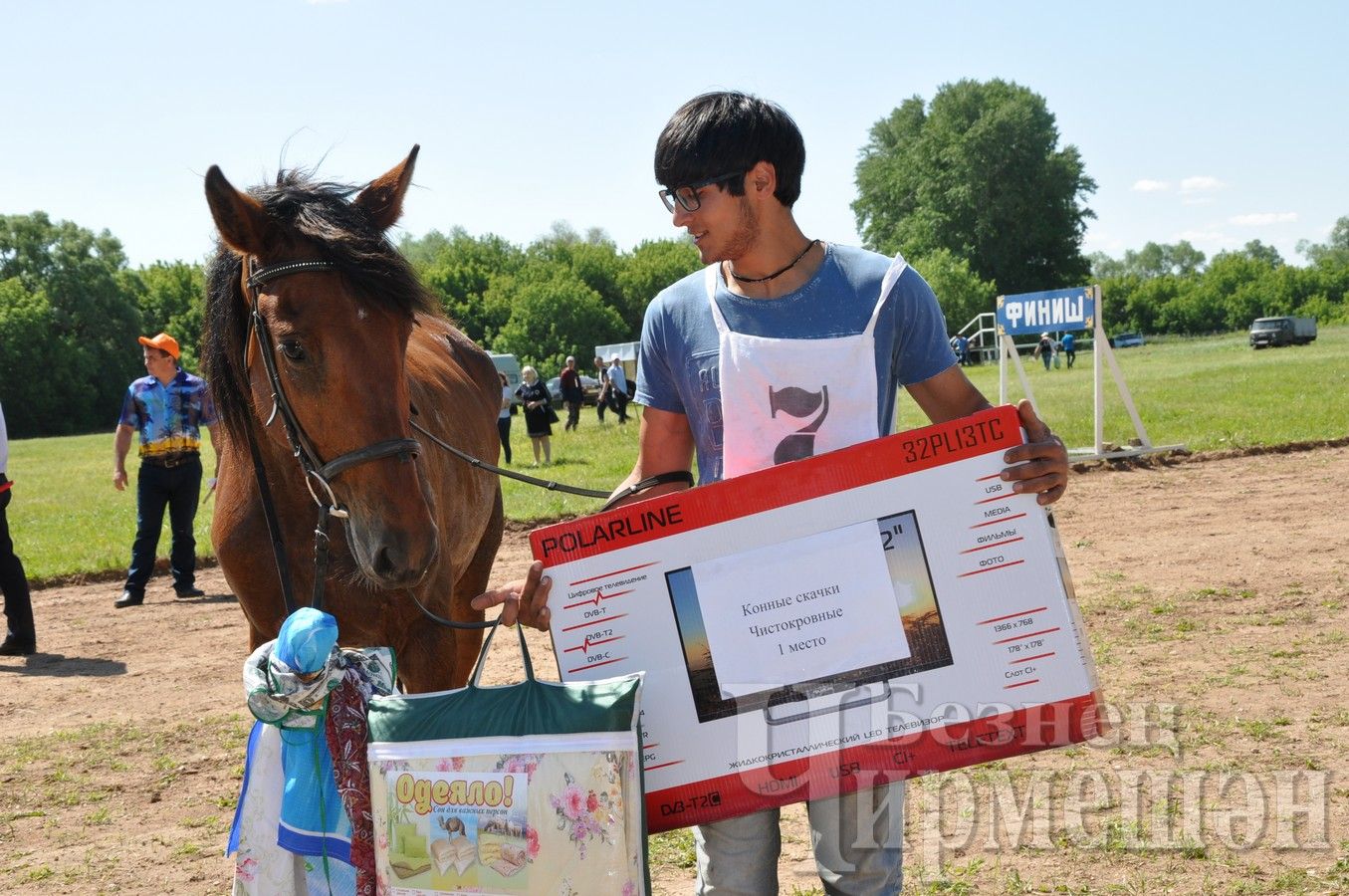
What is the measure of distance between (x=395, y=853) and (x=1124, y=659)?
16.2 ft

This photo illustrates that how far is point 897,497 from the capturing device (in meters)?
2.37

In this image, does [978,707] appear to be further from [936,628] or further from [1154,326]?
[1154,326]

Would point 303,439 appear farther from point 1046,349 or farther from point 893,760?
point 1046,349

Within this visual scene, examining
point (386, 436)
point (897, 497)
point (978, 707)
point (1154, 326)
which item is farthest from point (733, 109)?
point (1154, 326)

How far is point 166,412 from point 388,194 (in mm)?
7336

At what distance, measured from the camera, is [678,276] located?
78.1 metres

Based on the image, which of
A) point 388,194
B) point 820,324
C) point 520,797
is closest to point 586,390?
point 388,194

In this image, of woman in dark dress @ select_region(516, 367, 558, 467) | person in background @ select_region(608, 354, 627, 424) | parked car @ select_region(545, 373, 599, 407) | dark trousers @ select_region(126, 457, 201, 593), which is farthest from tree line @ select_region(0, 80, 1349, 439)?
dark trousers @ select_region(126, 457, 201, 593)

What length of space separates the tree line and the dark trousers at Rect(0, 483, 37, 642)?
56.4 metres

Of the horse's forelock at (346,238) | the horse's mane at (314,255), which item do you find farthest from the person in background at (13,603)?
the horse's forelock at (346,238)

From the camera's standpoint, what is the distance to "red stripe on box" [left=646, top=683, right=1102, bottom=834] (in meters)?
2.34

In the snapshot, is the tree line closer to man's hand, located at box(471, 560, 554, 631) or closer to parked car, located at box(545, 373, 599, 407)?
parked car, located at box(545, 373, 599, 407)

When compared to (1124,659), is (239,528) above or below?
above

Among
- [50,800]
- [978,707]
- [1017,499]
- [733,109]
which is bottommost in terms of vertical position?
[50,800]
